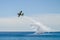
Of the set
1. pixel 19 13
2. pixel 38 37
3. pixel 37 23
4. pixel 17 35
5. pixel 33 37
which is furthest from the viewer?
pixel 17 35

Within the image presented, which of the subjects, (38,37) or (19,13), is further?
(38,37)

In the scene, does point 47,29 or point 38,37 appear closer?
point 47,29

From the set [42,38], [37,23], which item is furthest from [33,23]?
[42,38]

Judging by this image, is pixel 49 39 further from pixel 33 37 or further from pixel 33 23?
pixel 33 23

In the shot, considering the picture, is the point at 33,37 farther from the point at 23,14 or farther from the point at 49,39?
the point at 23,14

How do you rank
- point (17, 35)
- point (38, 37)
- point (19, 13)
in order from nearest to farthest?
point (19, 13)
point (38, 37)
point (17, 35)

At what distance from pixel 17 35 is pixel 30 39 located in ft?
5.53

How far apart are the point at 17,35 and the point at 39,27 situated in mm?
2760

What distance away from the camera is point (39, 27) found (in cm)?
555

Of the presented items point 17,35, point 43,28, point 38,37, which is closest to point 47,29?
point 43,28

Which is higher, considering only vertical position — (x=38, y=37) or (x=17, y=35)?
(x=17, y=35)

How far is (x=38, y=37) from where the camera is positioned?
633cm

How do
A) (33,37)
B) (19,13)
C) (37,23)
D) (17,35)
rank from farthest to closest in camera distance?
(17,35), (33,37), (37,23), (19,13)

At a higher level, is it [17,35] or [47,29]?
[17,35]
